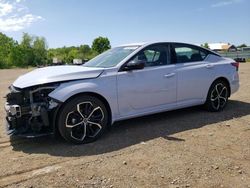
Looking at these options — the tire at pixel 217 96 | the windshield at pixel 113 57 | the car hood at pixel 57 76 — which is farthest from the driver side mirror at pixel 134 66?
the tire at pixel 217 96

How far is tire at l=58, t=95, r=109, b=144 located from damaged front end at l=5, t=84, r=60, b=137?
17 cm

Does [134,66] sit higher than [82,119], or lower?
higher

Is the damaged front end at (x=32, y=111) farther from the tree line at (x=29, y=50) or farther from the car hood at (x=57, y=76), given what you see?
the tree line at (x=29, y=50)

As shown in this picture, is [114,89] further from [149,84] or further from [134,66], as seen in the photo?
[149,84]

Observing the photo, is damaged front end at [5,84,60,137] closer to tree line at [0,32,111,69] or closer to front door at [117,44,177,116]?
front door at [117,44,177,116]

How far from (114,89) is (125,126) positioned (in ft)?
3.47

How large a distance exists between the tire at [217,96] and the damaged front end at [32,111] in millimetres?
3467

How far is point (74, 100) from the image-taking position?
4.80m

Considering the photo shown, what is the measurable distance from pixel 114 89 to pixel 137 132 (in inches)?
35.8

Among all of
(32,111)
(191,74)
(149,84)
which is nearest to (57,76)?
(32,111)

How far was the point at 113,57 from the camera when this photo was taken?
19.4 ft

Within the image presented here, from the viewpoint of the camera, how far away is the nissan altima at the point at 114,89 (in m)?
4.75

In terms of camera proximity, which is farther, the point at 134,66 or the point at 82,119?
the point at 134,66

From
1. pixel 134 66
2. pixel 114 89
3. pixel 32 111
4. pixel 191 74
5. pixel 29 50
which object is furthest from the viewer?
pixel 29 50
